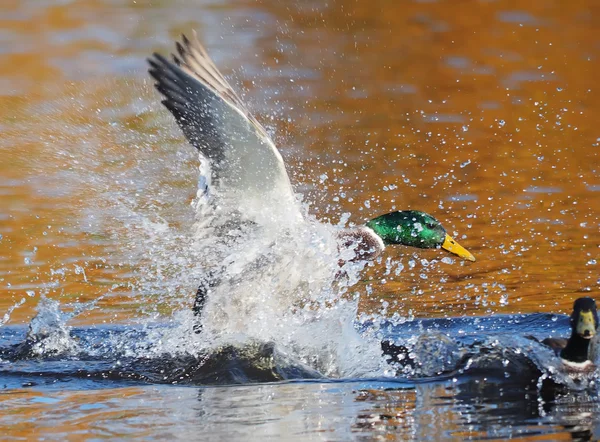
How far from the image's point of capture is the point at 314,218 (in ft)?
22.7

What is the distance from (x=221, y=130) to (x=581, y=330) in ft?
7.85

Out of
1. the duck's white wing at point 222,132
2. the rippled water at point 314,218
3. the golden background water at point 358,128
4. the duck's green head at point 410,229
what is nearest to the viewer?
the rippled water at point 314,218

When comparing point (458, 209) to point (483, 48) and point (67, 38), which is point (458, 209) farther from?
point (67, 38)

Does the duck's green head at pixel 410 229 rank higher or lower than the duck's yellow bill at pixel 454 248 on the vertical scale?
higher

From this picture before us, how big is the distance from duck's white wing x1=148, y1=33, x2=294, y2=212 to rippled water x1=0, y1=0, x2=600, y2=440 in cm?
45

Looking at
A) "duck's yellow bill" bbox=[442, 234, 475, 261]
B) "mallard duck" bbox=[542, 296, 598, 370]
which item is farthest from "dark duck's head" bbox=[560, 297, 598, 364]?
"duck's yellow bill" bbox=[442, 234, 475, 261]

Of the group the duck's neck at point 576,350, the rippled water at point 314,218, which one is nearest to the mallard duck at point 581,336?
the duck's neck at point 576,350

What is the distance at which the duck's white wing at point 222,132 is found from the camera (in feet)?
20.8

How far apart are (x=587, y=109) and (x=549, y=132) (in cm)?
81

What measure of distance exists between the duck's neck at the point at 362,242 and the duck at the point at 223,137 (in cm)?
49

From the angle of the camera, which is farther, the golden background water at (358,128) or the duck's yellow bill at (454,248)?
the golden background water at (358,128)

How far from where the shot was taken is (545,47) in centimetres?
1396

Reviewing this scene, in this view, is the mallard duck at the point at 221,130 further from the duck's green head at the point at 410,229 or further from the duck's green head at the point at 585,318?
the duck's green head at the point at 585,318

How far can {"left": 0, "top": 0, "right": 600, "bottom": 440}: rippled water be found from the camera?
5297mm
